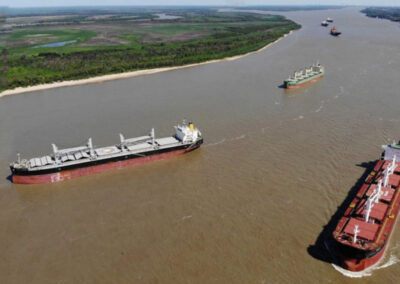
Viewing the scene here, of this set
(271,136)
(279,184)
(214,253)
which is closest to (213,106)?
(271,136)

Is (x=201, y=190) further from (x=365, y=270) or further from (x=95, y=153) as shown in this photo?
(x=365, y=270)

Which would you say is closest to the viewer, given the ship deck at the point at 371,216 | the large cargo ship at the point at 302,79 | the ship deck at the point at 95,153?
the ship deck at the point at 371,216

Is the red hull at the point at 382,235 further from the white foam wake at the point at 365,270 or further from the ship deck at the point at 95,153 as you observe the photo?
the ship deck at the point at 95,153

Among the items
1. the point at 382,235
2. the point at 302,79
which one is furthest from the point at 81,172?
the point at 302,79

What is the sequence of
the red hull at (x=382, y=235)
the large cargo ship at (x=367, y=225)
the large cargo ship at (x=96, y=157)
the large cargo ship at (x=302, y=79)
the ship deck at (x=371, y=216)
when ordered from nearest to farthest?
the large cargo ship at (x=367, y=225) < the red hull at (x=382, y=235) < the ship deck at (x=371, y=216) < the large cargo ship at (x=96, y=157) < the large cargo ship at (x=302, y=79)

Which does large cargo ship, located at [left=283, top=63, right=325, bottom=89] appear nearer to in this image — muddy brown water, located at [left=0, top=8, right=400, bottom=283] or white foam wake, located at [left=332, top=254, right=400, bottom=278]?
muddy brown water, located at [left=0, top=8, right=400, bottom=283]

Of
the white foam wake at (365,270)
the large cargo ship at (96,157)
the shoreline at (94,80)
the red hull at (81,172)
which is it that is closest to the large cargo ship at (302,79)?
the shoreline at (94,80)

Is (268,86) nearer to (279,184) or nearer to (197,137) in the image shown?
(197,137)
